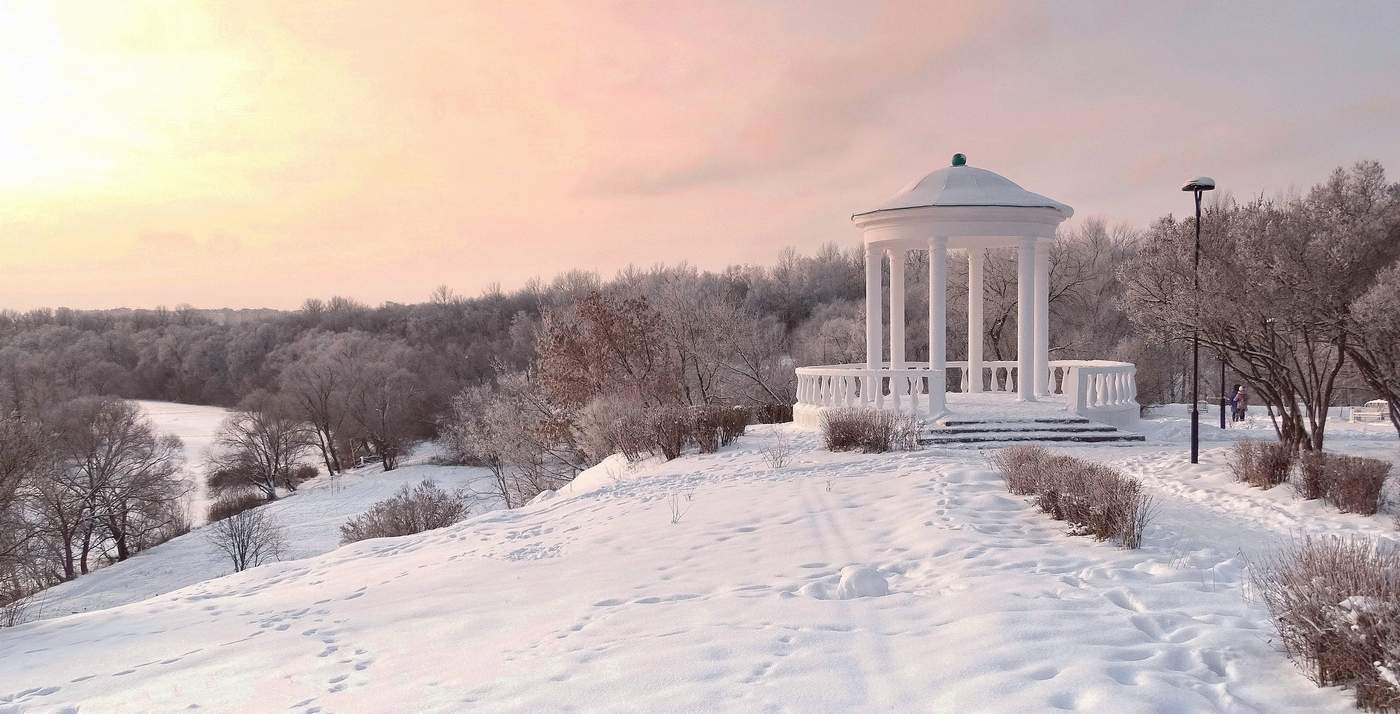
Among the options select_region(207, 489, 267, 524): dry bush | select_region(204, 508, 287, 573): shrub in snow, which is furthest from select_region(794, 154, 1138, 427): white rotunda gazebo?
select_region(207, 489, 267, 524): dry bush

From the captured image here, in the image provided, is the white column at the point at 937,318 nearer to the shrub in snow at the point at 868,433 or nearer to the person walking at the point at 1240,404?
the shrub in snow at the point at 868,433

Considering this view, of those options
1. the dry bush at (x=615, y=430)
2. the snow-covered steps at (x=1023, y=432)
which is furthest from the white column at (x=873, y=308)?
the dry bush at (x=615, y=430)

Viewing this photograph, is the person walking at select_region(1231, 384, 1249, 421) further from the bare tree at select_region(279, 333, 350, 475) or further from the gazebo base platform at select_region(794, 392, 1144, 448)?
the bare tree at select_region(279, 333, 350, 475)

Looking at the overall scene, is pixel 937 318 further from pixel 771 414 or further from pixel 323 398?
pixel 323 398

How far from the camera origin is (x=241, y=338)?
7119 cm

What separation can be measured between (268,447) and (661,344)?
34.1 meters

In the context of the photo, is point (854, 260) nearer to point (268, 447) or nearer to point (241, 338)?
point (268, 447)

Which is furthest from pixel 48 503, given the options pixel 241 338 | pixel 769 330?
pixel 241 338

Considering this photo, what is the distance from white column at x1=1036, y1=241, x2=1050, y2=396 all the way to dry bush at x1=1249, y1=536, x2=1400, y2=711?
14129 mm

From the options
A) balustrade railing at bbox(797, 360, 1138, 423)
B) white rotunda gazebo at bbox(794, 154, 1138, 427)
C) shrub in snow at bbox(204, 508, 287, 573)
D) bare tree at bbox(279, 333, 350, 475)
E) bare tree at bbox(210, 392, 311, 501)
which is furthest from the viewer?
bare tree at bbox(279, 333, 350, 475)

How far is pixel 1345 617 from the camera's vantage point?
347 centimetres

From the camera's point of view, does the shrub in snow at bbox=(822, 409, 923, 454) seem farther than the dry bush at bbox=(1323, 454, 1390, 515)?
Yes

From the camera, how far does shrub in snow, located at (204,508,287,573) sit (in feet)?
95.7

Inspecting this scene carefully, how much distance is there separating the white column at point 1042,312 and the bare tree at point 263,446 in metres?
42.6
